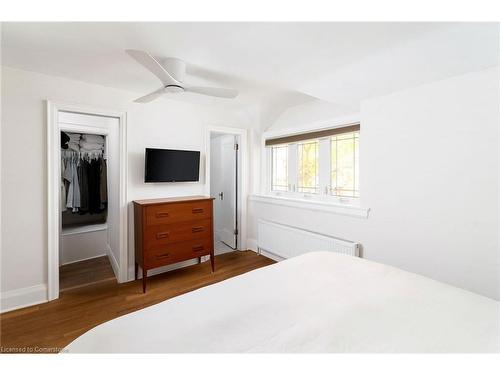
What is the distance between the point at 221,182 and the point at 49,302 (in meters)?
2.72

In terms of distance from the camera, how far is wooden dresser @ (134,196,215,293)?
2516mm

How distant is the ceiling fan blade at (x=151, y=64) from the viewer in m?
1.52

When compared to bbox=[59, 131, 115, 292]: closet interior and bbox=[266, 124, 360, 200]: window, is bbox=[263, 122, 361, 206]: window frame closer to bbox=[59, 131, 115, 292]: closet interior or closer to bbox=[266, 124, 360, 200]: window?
bbox=[266, 124, 360, 200]: window

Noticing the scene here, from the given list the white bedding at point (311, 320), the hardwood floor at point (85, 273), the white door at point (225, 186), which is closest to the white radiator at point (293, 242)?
the white door at point (225, 186)

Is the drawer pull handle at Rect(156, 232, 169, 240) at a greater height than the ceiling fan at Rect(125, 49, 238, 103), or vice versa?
the ceiling fan at Rect(125, 49, 238, 103)

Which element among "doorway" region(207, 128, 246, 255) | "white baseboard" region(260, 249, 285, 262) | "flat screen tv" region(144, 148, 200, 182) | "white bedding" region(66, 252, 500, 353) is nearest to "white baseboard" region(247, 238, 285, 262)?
"white baseboard" region(260, 249, 285, 262)

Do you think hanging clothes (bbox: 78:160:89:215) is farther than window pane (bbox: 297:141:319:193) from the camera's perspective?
Yes

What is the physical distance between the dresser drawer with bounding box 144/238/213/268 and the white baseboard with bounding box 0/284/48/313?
3.19ft

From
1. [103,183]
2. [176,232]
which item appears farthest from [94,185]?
[176,232]

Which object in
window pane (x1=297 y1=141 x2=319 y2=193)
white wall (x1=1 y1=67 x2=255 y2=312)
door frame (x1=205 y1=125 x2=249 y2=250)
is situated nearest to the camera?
white wall (x1=1 y1=67 x2=255 y2=312)

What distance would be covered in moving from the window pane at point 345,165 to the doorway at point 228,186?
138cm

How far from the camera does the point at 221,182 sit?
430cm

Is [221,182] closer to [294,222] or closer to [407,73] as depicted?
[294,222]

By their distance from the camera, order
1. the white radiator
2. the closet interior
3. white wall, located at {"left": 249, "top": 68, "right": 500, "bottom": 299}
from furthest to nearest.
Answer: the closet interior
the white radiator
white wall, located at {"left": 249, "top": 68, "right": 500, "bottom": 299}
